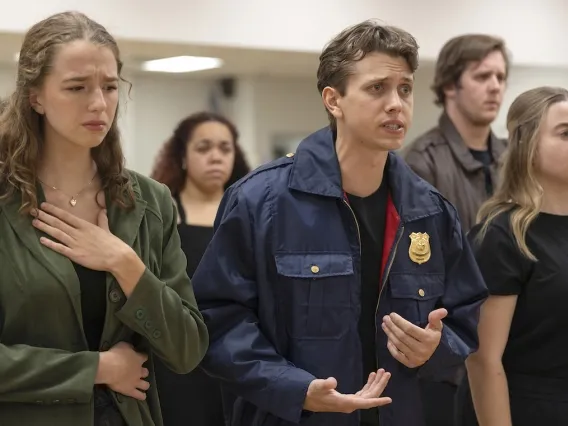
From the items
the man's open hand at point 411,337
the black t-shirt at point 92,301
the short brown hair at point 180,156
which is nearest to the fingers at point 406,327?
the man's open hand at point 411,337

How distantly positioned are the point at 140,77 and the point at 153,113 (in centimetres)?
33

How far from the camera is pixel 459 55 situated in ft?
13.5

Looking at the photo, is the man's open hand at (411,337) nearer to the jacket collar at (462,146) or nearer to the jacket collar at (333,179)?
the jacket collar at (333,179)

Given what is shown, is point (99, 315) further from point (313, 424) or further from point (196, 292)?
point (313, 424)

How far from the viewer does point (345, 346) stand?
2334 mm

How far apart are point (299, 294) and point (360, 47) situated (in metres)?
0.64

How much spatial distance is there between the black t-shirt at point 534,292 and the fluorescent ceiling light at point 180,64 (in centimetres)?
373

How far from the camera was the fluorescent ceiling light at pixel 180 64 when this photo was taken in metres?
6.42

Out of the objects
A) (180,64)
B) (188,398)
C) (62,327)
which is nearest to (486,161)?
(188,398)

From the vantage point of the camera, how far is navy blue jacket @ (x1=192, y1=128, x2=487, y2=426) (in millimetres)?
2285

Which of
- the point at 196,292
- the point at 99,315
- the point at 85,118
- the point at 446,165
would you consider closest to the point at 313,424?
the point at 196,292

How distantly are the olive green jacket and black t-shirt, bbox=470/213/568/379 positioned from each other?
0.99 meters

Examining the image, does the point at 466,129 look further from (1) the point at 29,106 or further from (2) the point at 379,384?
(1) the point at 29,106

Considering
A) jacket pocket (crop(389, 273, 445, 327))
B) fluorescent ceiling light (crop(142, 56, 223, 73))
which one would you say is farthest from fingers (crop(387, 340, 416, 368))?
fluorescent ceiling light (crop(142, 56, 223, 73))
